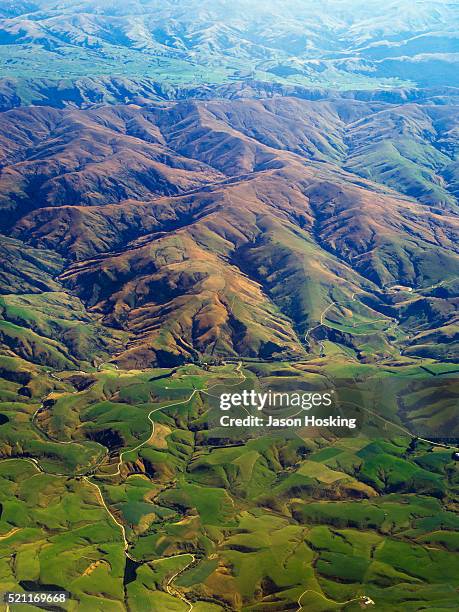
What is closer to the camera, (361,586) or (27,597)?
(27,597)

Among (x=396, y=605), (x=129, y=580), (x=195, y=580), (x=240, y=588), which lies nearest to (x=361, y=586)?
(x=396, y=605)

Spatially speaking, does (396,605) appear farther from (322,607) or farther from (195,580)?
(195,580)

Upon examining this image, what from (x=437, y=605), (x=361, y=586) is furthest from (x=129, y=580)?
(x=437, y=605)

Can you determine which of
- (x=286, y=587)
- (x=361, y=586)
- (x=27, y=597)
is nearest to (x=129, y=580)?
(x=27, y=597)

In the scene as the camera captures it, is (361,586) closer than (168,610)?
No

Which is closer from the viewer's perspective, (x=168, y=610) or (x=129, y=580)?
(x=168, y=610)

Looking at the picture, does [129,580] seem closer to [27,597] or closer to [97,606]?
[97,606]

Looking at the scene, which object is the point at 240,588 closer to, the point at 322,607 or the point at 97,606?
the point at 322,607
